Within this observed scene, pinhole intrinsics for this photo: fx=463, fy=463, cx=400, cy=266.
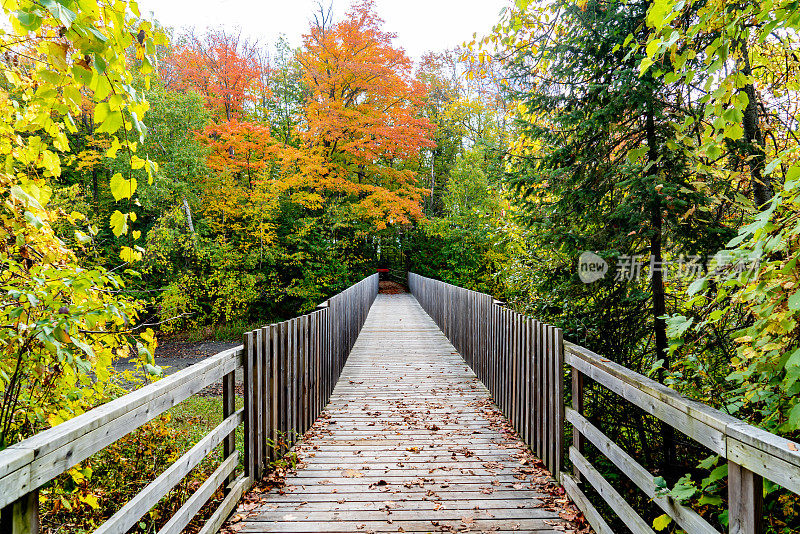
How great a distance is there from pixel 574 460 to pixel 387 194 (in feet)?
67.7

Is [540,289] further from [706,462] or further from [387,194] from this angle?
[387,194]

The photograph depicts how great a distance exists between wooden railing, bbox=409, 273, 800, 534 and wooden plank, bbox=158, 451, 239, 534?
2.40m

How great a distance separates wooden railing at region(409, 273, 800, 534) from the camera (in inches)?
64.5

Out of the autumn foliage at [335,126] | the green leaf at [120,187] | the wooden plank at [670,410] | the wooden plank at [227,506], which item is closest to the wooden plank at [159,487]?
the wooden plank at [227,506]

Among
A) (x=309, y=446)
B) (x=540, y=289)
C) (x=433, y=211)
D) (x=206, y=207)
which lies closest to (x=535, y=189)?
(x=540, y=289)

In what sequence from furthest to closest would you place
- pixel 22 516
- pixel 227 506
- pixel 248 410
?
pixel 248 410, pixel 227 506, pixel 22 516

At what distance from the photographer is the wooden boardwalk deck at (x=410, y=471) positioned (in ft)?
10.4

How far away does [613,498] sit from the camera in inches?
110

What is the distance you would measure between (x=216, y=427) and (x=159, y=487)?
786 mm

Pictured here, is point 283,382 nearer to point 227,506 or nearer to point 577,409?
point 227,506

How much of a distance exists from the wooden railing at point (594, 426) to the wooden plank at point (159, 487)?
236 cm

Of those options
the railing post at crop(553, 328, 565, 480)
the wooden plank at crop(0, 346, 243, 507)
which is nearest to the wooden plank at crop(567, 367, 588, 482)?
the railing post at crop(553, 328, 565, 480)

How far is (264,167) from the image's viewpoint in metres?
22.4

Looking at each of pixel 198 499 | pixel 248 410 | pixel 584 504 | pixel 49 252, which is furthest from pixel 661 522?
pixel 49 252
